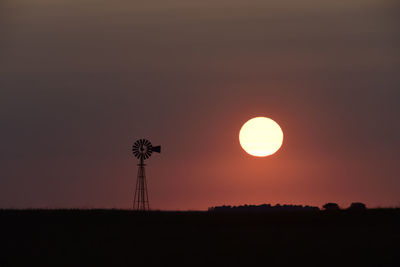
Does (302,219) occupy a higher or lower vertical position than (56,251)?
higher

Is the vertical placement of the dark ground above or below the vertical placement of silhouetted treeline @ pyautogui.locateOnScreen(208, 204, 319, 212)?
below

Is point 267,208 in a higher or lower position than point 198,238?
higher

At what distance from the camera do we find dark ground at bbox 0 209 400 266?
49.1m

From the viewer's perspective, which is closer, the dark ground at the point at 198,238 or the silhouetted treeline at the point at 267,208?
the dark ground at the point at 198,238

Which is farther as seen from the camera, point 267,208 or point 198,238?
point 267,208

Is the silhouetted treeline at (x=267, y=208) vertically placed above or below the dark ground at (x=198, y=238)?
above

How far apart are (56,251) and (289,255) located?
1310 centimetres

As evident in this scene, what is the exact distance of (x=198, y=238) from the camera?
61.2 metres

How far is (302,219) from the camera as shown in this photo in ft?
263

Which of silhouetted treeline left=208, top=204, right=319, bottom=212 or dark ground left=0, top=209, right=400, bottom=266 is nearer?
dark ground left=0, top=209, right=400, bottom=266

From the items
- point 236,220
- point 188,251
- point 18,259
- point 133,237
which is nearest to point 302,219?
point 236,220

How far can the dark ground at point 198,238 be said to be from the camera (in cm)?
4906

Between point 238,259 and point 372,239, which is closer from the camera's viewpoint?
point 238,259

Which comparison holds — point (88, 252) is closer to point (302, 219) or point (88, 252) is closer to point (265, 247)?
point (265, 247)
